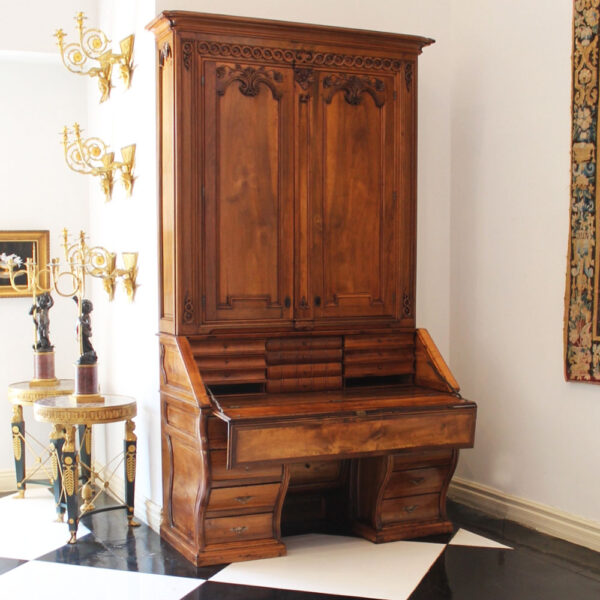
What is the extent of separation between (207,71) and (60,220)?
1972mm

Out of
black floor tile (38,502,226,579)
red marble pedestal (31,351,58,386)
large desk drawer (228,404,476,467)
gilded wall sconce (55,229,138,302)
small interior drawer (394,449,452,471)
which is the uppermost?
gilded wall sconce (55,229,138,302)

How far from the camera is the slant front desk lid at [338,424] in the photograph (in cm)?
392

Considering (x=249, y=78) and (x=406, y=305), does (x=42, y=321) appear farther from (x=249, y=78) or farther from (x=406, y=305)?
(x=406, y=305)

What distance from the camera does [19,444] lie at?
5.36m

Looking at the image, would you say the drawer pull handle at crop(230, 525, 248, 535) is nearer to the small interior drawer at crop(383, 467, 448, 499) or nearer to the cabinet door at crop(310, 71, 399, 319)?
the small interior drawer at crop(383, 467, 448, 499)

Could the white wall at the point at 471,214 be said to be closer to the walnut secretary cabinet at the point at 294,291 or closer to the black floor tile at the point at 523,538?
the black floor tile at the point at 523,538

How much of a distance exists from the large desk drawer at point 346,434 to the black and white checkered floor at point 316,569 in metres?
0.51

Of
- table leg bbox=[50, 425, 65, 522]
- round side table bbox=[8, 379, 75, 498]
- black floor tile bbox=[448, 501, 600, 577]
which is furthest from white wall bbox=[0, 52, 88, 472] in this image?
black floor tile bbox=[448, 501, 600, 577]

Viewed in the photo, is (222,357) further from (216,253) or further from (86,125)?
(86,125)

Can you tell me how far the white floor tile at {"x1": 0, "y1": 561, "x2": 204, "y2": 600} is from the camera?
148 inches

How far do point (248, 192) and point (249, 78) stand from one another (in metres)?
0.56

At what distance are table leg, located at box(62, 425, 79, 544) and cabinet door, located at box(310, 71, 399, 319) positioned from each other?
1406 millimetres

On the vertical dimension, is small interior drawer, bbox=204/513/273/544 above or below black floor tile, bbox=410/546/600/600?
above

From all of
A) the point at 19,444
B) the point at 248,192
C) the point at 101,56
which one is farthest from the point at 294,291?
→ the point at 19,444
